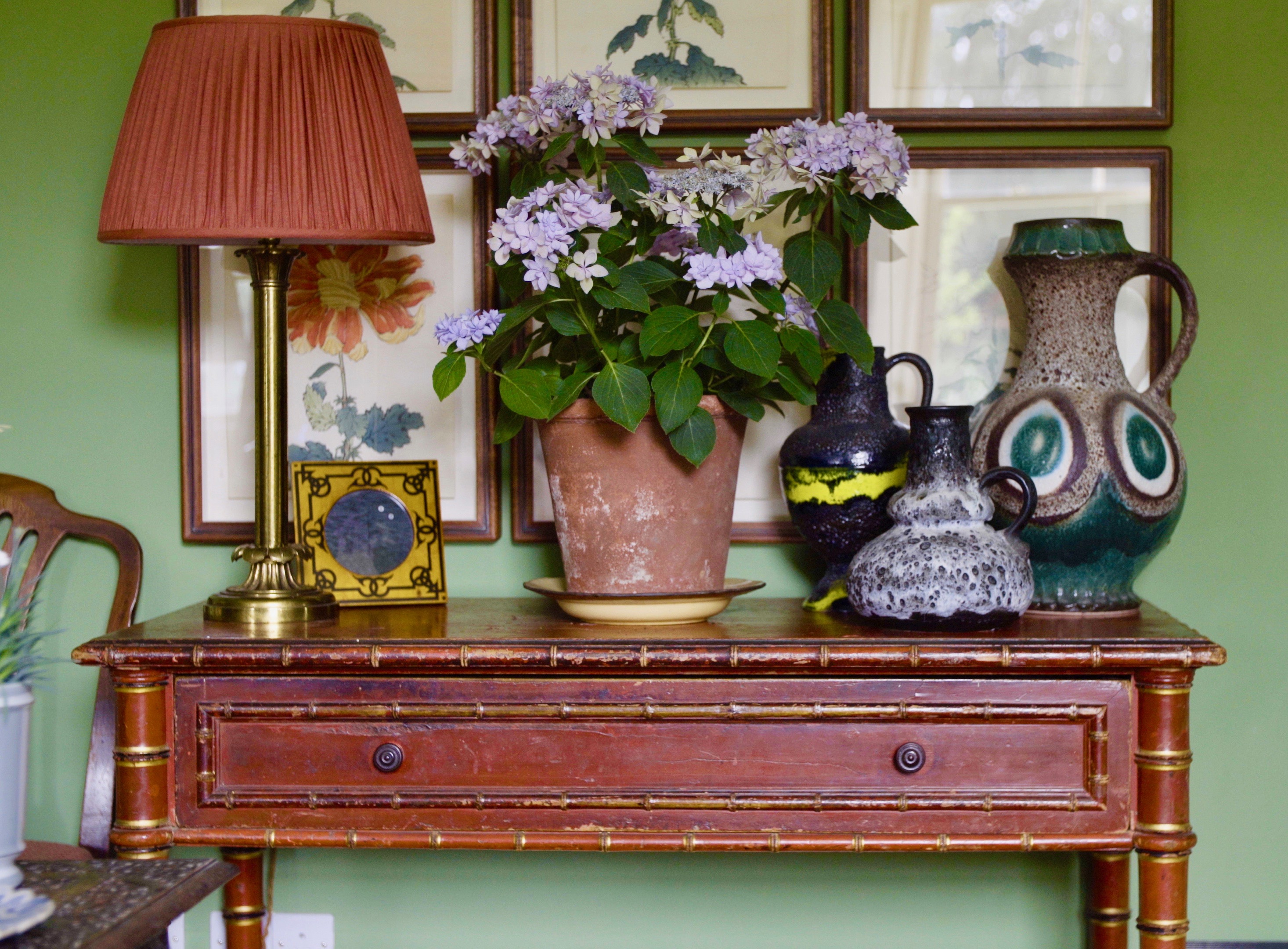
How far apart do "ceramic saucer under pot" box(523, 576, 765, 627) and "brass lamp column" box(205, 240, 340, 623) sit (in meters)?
0.36

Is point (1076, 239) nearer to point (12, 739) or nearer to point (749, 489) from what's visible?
point (749, 489)

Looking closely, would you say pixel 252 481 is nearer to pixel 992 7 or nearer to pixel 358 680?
pixel 358 680

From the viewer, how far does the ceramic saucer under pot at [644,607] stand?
1626mm

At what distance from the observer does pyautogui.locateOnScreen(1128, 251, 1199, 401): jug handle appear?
181cm

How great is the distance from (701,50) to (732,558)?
2.76 feet

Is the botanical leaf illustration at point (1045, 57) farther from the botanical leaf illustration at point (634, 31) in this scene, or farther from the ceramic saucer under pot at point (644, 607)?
the ceramic saucer under pot at point (644, 607)

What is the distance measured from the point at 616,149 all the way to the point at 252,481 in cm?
83

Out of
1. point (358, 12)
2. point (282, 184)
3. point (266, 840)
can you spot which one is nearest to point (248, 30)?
point (282, 184)

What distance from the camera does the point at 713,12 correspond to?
1.97 metres

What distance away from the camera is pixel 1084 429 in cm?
172

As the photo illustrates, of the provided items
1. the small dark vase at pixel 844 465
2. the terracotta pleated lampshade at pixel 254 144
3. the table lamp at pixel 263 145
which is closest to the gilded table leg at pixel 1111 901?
the small dark vase at pixel 844 465

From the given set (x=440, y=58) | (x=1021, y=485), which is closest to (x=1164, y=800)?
(x=1021, y=485)

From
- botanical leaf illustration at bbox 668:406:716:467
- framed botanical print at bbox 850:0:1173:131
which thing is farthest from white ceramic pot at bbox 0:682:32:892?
framed botanical print at bbox 850:0:1173:131

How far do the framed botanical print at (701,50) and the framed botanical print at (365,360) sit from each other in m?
0.26
